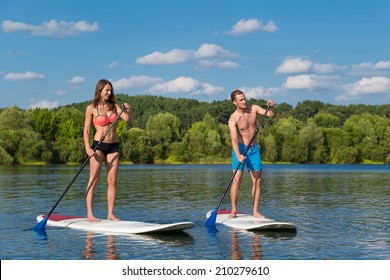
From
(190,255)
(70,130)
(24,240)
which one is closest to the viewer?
(190,255)

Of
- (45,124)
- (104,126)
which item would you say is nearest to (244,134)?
(104,126)

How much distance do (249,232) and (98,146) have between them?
119 inches

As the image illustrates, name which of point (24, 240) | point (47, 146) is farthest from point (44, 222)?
point (47, 146)

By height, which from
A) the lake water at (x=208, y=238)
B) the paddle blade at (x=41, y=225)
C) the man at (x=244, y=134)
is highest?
the man at (x=244, y=134)

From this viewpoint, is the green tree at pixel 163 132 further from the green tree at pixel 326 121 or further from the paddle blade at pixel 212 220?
the paddle blade at pixel 212 220

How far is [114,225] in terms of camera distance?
995 cm

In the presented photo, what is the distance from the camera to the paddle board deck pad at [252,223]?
9.71 m

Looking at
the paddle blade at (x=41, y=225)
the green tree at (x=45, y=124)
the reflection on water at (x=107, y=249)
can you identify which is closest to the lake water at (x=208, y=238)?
the reflection on water at (x=107, y=249)

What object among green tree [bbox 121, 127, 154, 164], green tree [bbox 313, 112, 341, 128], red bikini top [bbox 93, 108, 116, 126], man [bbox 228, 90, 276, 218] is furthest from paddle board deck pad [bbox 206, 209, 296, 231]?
green tree [bbox 313, 112, 341, 128]

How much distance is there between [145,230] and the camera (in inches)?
369

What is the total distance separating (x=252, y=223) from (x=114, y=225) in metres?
2.40

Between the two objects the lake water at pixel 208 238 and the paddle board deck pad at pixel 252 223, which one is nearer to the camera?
the lake water at pixel 208 238

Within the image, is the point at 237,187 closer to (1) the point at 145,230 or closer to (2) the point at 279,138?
(1) the point at 145,230

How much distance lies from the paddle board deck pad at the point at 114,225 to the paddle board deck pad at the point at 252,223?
1003 millimetres
